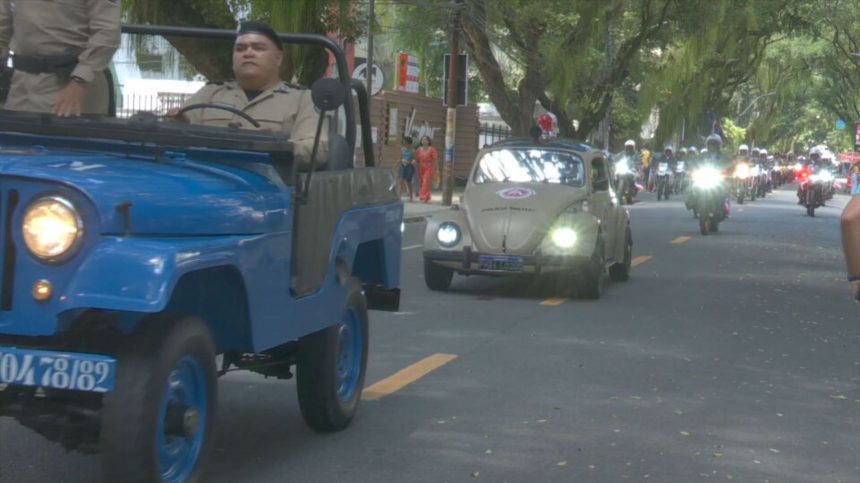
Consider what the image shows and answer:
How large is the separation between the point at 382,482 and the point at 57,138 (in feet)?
6.64

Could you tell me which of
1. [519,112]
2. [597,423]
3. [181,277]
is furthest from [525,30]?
[181,277]

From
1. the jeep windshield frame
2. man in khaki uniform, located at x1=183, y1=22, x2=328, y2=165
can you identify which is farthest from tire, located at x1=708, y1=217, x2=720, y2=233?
the jeep windshield frame

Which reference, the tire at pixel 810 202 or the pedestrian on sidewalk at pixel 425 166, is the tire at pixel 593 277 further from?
the tire at pixel 810 202

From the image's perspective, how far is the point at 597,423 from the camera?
7.93 m

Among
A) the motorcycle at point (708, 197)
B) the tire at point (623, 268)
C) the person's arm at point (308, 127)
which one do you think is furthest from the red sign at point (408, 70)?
the person's arm at point (308, 127)

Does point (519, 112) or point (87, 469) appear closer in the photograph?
point (87, 469)

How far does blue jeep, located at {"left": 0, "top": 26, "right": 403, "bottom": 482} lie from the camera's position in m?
4.79

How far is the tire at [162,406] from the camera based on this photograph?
4.85 meters

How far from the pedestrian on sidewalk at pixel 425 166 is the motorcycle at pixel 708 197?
10857 mm

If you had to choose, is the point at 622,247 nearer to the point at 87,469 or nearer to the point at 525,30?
the point at 87,469

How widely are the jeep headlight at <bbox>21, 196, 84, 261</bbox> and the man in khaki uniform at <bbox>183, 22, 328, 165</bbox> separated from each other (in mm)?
2013

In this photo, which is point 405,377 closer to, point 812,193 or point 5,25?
point 5,25

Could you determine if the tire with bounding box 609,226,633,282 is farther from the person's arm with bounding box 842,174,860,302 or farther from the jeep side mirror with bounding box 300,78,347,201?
the person's arm with bounding box 842,174,860,302

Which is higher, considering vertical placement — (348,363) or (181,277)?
(181,277)
